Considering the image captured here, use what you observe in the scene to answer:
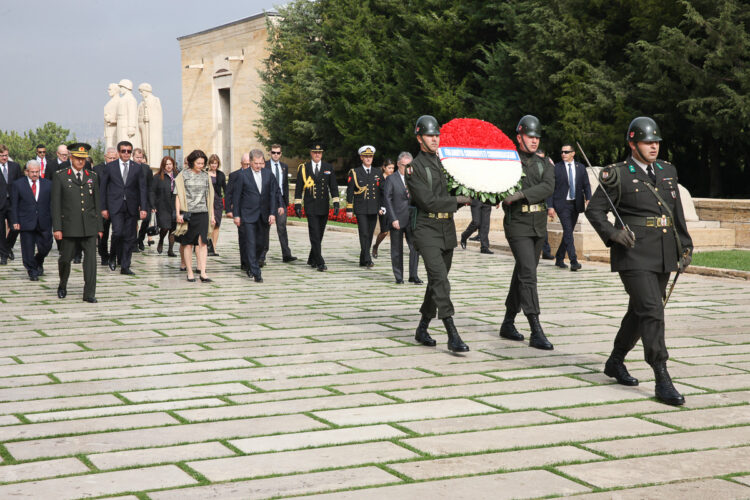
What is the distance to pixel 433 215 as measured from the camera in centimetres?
791

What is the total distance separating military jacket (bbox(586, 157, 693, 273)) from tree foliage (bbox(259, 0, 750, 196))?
16312 mm

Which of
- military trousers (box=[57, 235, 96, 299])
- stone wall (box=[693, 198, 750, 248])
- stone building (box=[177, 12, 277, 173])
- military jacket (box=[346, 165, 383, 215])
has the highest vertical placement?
stone building (box=[177, 12, 277, 173])

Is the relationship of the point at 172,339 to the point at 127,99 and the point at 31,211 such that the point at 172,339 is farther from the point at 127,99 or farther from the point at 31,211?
the point at 127,99

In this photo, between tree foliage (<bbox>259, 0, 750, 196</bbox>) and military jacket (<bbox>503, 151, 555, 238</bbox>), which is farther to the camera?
tree foliage (<bbox>259, 0, 750, 196</bbox>)

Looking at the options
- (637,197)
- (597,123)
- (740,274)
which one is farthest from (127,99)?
(637,197)

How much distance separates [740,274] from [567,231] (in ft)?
8.24

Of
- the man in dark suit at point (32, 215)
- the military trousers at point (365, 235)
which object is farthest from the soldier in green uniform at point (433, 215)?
the man in dark suit at point (32, 215)

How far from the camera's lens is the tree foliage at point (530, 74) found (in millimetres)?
23013

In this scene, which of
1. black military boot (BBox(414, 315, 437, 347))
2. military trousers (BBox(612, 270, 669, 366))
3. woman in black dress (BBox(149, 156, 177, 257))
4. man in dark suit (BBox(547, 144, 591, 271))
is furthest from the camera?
woman in black dress (BBox(149, 156, 177, 257))

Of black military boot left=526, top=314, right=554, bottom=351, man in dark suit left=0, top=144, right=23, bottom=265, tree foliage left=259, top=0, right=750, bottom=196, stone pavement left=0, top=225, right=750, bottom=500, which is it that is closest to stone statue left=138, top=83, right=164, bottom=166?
tree foliage left=259, top=0, right=750, bottom=196

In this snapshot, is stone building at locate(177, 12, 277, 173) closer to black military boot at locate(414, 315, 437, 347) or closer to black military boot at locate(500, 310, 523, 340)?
black military boot at locate(500, 310, 523, 340)

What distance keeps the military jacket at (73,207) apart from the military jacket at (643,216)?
657cm

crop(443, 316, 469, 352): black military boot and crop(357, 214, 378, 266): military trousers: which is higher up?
crop(357, 214, 378, 266): military trousers

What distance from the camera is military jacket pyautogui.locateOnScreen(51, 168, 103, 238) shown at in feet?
36.2
